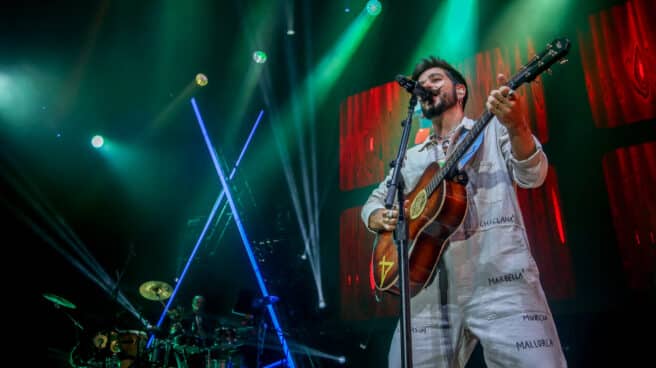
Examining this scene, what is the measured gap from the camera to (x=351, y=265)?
6.14 meters

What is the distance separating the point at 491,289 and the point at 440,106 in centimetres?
127

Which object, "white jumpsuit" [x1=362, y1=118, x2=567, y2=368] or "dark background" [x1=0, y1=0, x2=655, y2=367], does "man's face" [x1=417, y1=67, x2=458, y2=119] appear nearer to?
"white jumpsuit" [x1=362, y1=118, x2=567, y2=368]

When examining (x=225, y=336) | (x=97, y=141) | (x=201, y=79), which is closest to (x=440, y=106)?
(x=225, y=336)

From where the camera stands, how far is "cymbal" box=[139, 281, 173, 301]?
314 inches

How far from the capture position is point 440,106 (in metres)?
2.95

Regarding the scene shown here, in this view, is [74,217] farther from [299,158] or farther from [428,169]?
[428,169]

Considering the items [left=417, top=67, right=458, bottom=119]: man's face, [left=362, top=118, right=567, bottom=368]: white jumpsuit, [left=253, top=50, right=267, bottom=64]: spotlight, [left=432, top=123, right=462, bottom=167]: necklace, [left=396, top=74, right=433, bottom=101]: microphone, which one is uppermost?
[left=253, top=50, right=267, bottom=64]: spotlight

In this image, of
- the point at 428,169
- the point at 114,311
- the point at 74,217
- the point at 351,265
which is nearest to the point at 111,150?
the point at 74,217

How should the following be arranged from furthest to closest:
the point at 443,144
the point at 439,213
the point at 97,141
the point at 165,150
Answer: the point at 165,150
the point at 97,141
the point at 443,144
the point at 439,213

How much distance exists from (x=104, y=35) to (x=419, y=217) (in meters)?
6.87

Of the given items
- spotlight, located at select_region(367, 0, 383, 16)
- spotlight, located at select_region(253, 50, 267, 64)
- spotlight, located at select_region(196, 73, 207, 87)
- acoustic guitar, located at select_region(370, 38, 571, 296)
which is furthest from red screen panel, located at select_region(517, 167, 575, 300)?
spotlight, located at select_region(196, 73, 207, 87)

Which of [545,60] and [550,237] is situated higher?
[545,60]

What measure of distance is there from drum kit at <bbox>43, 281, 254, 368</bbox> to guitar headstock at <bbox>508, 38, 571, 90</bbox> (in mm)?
5580

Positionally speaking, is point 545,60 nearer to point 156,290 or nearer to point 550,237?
point 550,237
